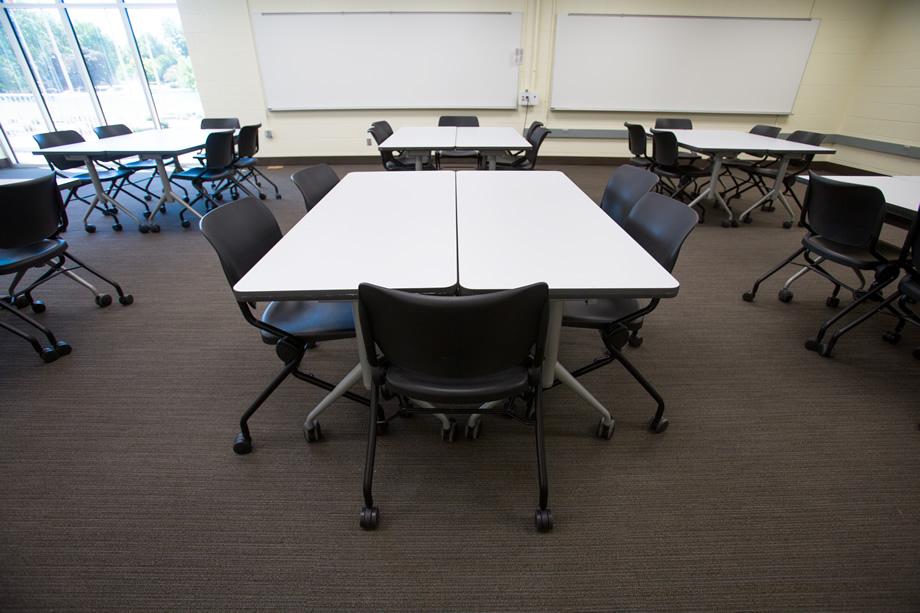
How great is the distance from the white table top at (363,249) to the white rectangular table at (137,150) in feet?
7.92

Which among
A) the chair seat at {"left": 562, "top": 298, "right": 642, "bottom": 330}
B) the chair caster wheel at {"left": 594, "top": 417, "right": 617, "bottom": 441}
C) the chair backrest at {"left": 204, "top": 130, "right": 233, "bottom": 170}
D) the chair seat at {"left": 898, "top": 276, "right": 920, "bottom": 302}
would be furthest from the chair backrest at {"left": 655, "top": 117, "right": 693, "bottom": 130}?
the chair backrest at {"left": 204, "top": 130, "right": 233, "bottom": 170}

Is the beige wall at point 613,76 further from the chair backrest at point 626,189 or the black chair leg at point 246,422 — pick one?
the black chair leg at point 246,422

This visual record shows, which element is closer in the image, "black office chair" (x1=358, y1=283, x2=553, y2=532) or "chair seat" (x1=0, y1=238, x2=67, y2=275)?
"black office chair" (x1=358, y1=283, x2=553, y2=532)

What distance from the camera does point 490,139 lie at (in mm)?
3566

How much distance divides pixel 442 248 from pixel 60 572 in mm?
1469

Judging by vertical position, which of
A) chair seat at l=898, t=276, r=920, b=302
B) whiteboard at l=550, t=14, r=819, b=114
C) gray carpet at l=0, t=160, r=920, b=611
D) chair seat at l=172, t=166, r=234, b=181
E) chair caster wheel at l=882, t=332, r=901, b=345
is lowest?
gray carpet at l=0, t=160, r=920, b=611

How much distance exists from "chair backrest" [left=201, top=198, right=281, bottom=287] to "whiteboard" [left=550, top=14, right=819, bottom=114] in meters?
5.31

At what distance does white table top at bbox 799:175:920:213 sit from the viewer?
192cm

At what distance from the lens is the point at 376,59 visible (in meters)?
5.51

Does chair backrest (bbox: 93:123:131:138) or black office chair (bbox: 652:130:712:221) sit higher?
chair backrest (bbox: 93:123:131:138)

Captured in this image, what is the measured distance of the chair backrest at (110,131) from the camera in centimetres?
393

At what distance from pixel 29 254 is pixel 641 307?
2.96 m

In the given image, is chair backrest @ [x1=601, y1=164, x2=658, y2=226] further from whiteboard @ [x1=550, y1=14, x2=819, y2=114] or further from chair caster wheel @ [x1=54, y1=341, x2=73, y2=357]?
whiteboard @ [x1=550, y1=14, x2=819, y2=114]

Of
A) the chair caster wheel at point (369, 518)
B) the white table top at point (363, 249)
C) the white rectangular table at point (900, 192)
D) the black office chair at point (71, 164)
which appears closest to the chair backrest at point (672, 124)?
the white rectangular table at point (900, 192)
